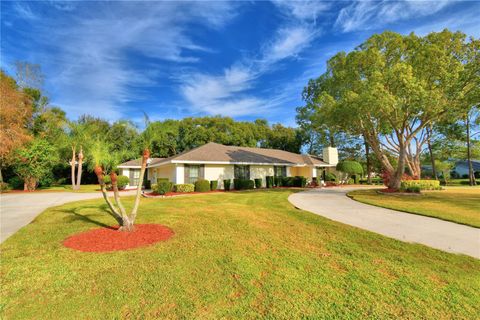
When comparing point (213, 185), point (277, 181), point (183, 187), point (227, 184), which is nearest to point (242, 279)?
point (183, 187)

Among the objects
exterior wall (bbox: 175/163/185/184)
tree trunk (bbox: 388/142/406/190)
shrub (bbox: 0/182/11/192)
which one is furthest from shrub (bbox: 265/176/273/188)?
shrub (bbox: 0/182/11/192)

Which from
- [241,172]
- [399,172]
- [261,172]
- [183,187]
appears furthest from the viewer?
[261,172]

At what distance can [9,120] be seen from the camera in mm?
20547

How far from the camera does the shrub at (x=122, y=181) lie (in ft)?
74.0

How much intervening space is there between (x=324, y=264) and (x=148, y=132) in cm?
530

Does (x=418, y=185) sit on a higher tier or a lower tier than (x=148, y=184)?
lower

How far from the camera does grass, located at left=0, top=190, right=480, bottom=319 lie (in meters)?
2.89

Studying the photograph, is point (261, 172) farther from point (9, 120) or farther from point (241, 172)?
point (9, 120)

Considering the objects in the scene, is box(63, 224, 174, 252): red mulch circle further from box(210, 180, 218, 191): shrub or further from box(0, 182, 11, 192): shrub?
box(0, 182, 11, 192): shrub

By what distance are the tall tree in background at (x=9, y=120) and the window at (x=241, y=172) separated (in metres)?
18.9

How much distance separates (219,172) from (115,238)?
14.6 metres

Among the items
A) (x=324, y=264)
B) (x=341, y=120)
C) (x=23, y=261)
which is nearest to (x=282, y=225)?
(x=324, y=264)

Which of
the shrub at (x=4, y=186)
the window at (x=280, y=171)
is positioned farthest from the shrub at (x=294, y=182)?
the shrub at (x=4, y=186)

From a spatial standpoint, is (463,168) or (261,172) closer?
(261,172)
